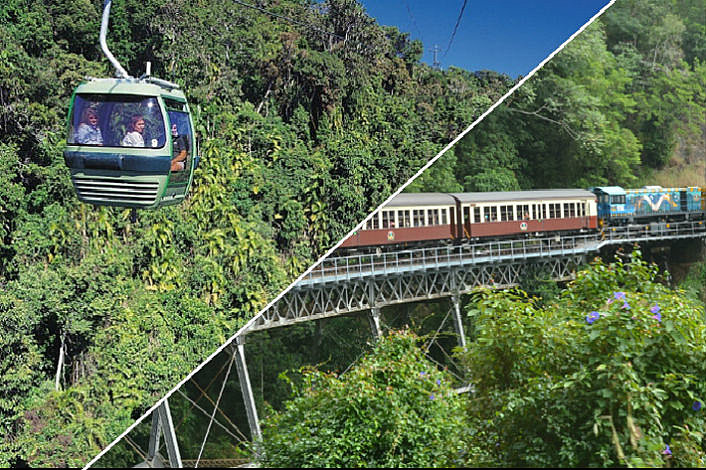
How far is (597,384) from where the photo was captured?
2723 millimetres

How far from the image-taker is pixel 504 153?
15.7ft

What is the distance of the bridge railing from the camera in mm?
4418

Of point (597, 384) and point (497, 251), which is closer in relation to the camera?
point (597, 384)

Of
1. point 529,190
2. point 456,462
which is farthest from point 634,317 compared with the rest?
point 529,190

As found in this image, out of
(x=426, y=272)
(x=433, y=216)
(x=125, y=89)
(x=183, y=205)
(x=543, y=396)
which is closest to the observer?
(x=543, y=396)

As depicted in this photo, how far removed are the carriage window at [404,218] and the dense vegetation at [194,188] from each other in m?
1.58

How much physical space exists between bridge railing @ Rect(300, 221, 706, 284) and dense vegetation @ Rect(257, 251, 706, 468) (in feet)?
2.65

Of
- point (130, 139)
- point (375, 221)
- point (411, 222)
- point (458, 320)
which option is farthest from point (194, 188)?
point (458, 320)

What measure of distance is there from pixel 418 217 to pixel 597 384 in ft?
6.49

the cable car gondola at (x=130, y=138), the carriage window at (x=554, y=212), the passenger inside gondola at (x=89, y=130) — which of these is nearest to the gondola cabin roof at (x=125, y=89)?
the cable car gondola at (x=130, y=138)

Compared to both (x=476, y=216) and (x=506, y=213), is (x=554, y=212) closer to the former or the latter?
(x=506, y=213)

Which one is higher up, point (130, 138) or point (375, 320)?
point (130, 138)

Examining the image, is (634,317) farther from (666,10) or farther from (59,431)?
(59,431)

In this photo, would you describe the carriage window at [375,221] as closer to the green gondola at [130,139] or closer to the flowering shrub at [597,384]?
the green gondola at [130,139]
